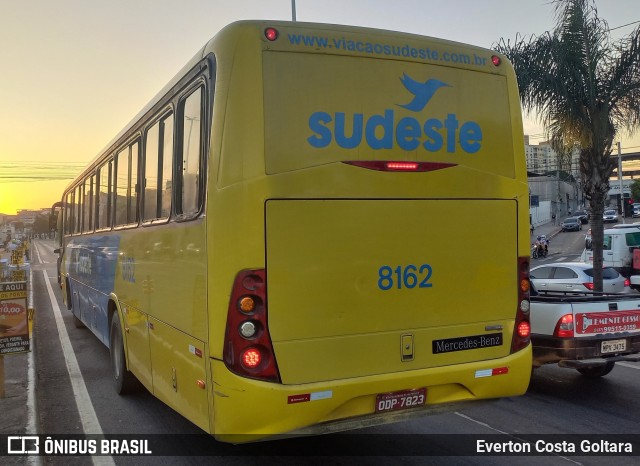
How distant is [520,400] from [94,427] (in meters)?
5.01

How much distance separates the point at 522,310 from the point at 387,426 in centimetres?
204

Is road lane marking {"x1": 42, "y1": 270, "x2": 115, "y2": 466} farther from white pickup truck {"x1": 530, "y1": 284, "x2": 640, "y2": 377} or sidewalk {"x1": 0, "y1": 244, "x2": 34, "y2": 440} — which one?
white pickup truck {"x1": 530, "y1": 284, "x2": 640, "y2": 377}

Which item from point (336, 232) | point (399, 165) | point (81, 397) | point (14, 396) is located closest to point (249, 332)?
point (336, 232)

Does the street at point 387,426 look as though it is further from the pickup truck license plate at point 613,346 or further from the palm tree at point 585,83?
the palm tree at point 585,83

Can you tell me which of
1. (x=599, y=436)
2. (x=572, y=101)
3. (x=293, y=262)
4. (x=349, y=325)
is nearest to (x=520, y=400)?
(x=599, y=436)

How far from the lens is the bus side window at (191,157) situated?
4266mm

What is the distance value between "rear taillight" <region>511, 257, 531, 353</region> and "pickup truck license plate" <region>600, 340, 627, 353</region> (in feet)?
7.59

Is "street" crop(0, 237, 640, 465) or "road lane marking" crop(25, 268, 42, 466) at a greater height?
"road lane marking" crop(25, 268, 42, 466)

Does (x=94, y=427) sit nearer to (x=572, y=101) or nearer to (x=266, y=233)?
(x=266, y=233)

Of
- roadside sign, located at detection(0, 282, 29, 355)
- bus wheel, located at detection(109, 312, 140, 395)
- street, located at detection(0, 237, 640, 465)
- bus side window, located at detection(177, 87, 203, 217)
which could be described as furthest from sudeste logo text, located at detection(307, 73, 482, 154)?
roadside sign, located at detection(0, 282, 29, 355)

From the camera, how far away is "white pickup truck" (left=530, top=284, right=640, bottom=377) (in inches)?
257

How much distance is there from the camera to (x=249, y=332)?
3818 millimetres

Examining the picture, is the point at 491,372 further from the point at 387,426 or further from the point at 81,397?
the point at 81,397

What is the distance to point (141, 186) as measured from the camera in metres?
6.07
